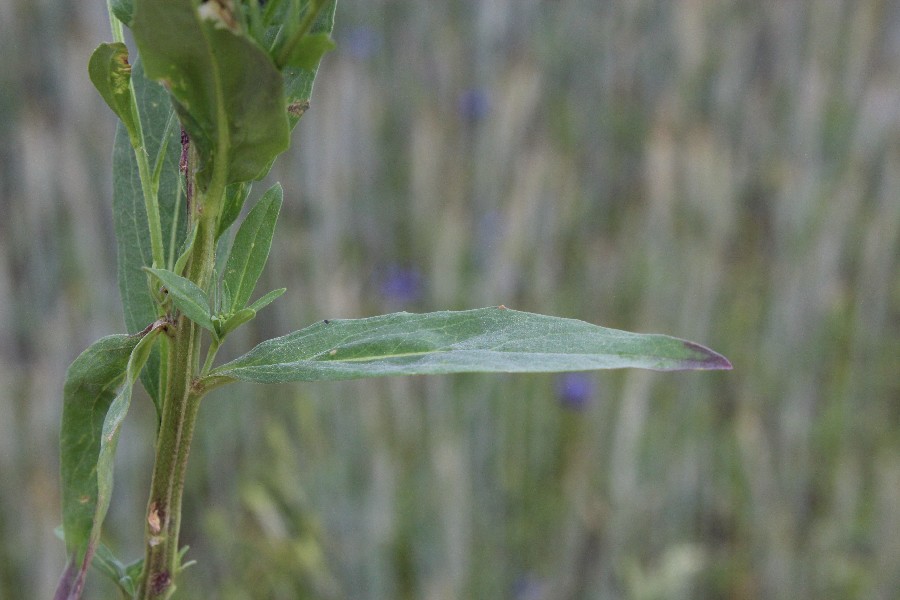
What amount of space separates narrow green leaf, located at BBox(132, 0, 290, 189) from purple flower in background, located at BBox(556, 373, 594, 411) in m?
1.48

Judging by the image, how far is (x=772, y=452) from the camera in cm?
189

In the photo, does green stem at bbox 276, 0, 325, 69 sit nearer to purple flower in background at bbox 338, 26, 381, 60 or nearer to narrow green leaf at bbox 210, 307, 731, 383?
narrow green leaf at bbox 210, 307, 731, 383

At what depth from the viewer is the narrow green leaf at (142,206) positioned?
42 cm

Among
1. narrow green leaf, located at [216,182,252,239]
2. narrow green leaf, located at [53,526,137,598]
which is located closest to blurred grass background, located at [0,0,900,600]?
narrow green leaf, located at [53,526,137,598]

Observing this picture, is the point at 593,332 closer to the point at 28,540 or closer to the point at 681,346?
the point at 681,346

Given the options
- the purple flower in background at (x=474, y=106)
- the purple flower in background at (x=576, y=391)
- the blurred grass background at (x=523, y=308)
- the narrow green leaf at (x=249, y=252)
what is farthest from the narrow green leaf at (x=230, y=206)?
the purple flower in background at (x=474, y=106)

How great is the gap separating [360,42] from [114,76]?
6.71 ft

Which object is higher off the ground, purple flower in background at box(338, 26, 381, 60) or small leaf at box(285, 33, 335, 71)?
purple flower in background at box(338, 26, 381, 60)

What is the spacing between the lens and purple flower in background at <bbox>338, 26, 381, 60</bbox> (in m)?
2.28

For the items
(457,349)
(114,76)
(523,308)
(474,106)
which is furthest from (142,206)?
(474,106)

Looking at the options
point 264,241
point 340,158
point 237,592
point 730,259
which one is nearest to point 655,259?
point 730,259

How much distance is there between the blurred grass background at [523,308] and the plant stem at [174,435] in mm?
1029

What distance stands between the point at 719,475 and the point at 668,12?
132 centimetres

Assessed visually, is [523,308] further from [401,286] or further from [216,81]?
[216,81]
